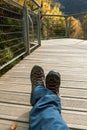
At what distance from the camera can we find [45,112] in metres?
1.42

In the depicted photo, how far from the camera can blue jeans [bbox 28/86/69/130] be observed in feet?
4.25

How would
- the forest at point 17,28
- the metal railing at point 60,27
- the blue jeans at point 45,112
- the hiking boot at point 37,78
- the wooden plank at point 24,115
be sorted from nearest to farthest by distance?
the blue jeans at point 45,112 → the wooden plank at point 24,115 → the hiking boot at point 37,78 → the forest at point 17,28 → the metal railing at point 60,27

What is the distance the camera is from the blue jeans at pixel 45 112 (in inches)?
51.0

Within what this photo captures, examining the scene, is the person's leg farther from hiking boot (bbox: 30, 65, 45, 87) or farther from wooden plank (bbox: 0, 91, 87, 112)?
wooden plank (bbox: 0, 91, 87, 112)

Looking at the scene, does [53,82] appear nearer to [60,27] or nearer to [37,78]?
[37,78]

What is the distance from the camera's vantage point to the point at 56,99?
158 centimetres

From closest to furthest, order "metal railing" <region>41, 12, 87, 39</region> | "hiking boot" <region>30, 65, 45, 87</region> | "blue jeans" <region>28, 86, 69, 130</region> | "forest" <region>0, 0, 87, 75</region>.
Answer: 1. "blue jeans" <region>28, 86, 69, 130</region>
2. "hiking boot" <region>30, 65, 45, 87</region>
3. "forest" <region>0, 0, 87, 75</region>
4. "metal railing" <region>41, 12, 87, 39</region>

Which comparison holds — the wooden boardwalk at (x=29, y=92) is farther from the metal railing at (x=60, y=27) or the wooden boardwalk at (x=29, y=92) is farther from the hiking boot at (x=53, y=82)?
the metal railing at (x=60, y=27)

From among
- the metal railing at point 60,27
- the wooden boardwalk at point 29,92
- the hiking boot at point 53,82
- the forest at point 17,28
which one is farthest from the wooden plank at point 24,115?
the metal railing at point 60,27

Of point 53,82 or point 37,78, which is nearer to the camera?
point 53,82

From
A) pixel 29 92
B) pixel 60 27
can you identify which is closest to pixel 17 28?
pixel 29 92

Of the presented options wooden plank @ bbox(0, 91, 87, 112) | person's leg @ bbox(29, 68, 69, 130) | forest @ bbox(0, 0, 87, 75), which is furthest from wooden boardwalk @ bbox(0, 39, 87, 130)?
forest @ bbox(0, 0, 87, 75)

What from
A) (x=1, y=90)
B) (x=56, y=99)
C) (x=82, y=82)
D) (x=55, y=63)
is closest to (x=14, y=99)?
(x=1, y=90)

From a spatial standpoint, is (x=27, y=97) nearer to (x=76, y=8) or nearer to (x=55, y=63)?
(x=55, y=63)
